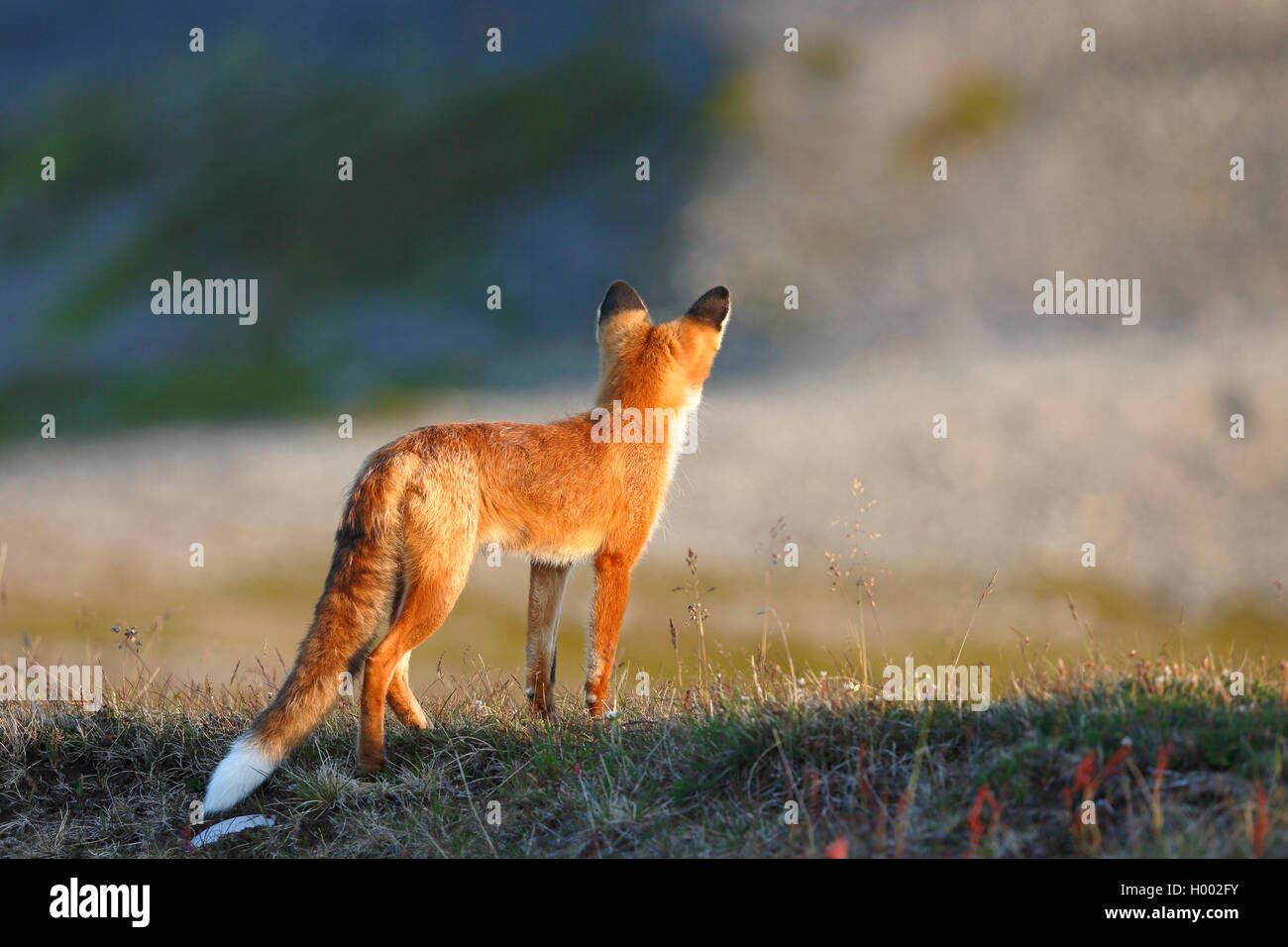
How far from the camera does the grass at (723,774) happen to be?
15.2 ft

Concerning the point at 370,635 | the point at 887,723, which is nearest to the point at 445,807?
the point at 370,635

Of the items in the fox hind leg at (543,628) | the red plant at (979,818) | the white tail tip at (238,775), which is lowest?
the white tail tip at (238,775)

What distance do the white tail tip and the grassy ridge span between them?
0.87ft

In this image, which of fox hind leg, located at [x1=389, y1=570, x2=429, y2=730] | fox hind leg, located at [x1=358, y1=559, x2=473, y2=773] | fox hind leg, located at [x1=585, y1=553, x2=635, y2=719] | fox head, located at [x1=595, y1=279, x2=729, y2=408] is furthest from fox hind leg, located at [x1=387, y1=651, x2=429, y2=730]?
fox head, located at [x1=595, y1=279, x2=729, y2=408]

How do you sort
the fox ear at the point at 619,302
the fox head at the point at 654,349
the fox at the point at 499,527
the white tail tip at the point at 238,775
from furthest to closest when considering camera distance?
the fox ear at the point at 619,302, the fox head at the point at 654,349, the fox at the point at 499,527, the white tail tip at the point at 238,775

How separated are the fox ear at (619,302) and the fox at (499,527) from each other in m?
0.01

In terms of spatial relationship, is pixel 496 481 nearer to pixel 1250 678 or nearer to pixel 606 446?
pixel 606 446

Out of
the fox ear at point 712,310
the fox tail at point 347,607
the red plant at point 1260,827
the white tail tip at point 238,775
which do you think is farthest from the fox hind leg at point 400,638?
the red plant at point 1260,827

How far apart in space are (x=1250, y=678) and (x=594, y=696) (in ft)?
14.0

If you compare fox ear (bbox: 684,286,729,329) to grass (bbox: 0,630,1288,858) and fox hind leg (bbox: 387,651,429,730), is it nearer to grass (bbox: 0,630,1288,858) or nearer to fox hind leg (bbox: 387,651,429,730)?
grass (bbox: 0,630,1288,858)

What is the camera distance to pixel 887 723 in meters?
5.71

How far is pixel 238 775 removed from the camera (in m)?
6.41

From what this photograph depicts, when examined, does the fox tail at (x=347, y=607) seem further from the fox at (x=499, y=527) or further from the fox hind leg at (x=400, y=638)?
the fox hind leg at (x=400, y=638)

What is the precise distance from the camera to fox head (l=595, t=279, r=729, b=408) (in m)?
8.49
